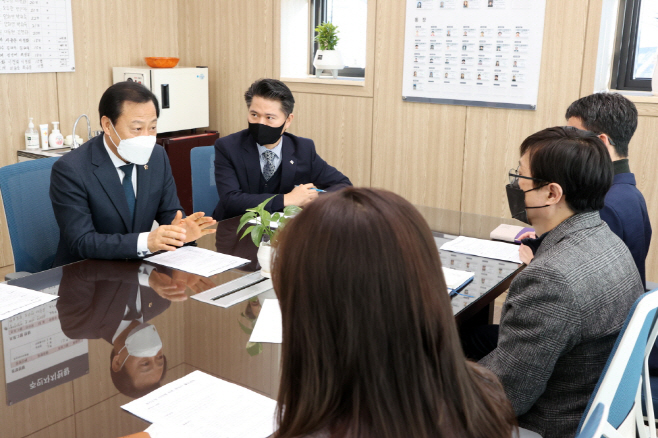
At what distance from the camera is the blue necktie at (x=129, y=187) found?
7.99ft

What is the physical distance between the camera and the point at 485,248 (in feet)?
7.84

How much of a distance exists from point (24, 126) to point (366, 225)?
409 centimetres

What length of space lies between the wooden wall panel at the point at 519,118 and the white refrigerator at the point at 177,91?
2116 mm

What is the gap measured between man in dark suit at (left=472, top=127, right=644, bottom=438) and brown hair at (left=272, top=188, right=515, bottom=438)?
0.71 m

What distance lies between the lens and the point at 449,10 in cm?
387

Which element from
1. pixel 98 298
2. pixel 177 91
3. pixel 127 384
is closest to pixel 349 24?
pixel 177 91

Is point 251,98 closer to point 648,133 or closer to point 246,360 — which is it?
point 246,360

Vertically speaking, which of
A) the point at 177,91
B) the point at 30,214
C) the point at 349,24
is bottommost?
the point at 30,214

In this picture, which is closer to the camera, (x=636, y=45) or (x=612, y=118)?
(x=612, y=118)

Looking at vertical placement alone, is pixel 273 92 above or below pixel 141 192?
above

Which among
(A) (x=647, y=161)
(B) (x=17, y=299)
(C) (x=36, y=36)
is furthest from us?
(C) (x=36, y=36)

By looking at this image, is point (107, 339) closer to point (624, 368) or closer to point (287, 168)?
point (624, 368)

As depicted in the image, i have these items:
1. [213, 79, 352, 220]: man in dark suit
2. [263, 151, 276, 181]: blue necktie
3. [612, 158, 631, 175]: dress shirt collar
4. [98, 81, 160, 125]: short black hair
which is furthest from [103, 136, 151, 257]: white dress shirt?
[612, 158, 631, 175]: dress shirt collar

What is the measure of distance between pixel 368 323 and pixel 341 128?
378 cm
